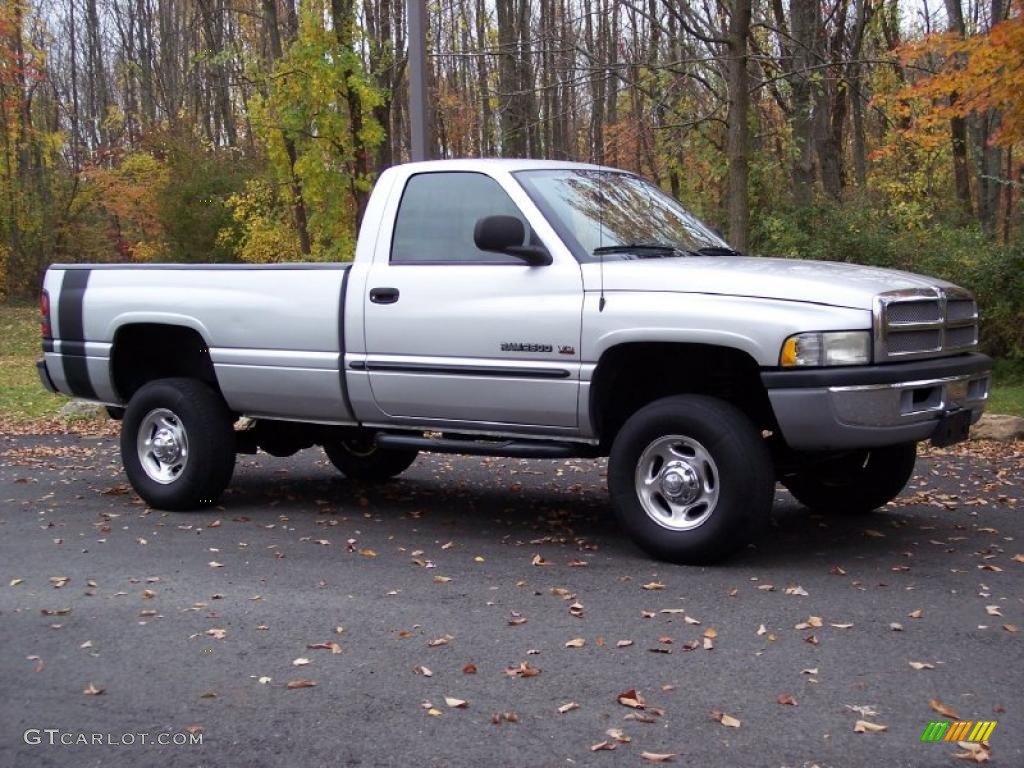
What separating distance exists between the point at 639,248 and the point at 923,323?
1.60 metres

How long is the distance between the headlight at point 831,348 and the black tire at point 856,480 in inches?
51.2

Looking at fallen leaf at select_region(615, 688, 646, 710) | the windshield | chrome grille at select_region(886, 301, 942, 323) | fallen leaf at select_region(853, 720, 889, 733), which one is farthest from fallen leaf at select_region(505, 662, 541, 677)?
the windshield

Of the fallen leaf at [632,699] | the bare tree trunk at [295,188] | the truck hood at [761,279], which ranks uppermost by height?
the bare tree trunk at [295,188]

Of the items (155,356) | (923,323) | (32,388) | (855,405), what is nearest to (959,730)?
(855,405)

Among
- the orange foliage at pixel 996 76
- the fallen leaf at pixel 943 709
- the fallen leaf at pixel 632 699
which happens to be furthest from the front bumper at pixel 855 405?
the orange foliage at pixel 996 76

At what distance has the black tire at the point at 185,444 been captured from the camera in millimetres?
8039

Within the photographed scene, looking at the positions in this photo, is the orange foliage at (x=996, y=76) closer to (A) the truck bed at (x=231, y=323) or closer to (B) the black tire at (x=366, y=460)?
(B) the black tire at (x=366, y=460)

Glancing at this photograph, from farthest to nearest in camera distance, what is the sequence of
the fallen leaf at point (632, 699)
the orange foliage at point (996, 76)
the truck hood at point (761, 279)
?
the orange foliage at point (996, 76)
the truck hood at point (761, 279)
the fallen leaf at point (632, 699)

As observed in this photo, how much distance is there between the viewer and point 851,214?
57.3 feet

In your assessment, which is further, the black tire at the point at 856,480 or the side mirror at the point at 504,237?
the black tire at the point at 856,480

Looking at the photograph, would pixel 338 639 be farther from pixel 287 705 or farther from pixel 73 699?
pixel 73 699

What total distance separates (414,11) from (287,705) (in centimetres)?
1067

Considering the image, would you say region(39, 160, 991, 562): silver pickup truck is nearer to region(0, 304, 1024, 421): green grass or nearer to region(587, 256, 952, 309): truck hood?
region(587, 256, 952, 309): truck hood

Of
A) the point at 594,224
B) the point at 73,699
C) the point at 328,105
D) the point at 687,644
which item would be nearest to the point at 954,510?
the point at 594,224
